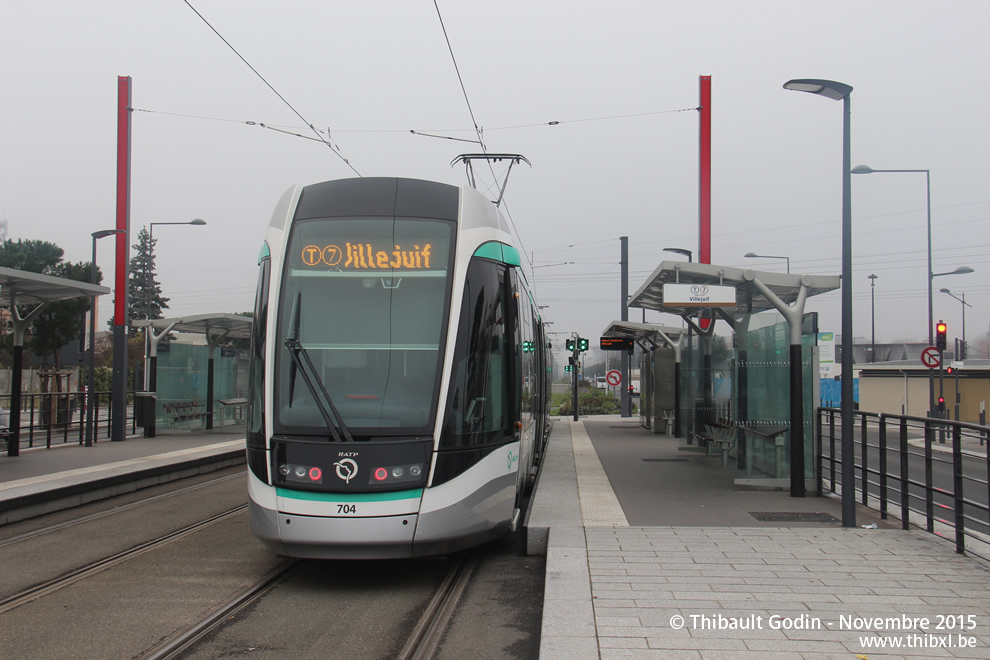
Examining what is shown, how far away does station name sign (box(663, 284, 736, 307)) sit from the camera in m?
10.8

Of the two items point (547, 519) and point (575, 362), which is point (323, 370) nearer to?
point (547, 519)

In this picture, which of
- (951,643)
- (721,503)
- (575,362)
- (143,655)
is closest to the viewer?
(951,643)

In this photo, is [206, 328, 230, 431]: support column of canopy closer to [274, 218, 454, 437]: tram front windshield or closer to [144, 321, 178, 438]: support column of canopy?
[144, 321, 178, 438]: support column of canopy

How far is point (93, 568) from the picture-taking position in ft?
23.7

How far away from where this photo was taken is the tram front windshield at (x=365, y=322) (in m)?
6.46

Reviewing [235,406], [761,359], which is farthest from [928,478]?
[235,406]

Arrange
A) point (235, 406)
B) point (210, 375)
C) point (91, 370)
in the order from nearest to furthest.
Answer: point (91, 370) → point (210, 375) → point (235, 406)

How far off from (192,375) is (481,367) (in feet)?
57.3

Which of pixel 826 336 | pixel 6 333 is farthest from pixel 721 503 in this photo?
pixel 6 333

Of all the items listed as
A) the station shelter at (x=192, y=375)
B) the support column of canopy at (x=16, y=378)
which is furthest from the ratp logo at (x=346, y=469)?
the station shelter at (x=192, y=375)

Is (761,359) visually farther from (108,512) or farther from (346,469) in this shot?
(108,512)

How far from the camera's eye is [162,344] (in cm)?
2066

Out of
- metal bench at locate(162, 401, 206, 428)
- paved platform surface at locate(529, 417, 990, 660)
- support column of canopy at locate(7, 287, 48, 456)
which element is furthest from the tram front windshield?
metal bench at locate(162, 401, 206, 428)

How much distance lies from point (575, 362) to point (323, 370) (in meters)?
23.8
